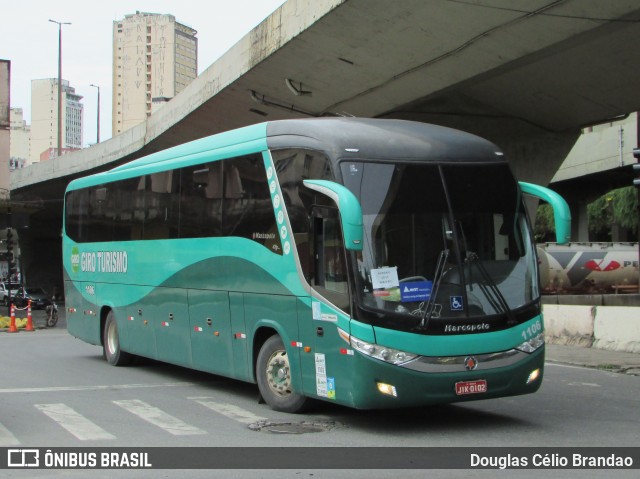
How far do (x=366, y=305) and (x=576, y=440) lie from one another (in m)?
2.57

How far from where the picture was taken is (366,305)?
8.48 meters

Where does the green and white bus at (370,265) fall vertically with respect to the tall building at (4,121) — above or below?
below

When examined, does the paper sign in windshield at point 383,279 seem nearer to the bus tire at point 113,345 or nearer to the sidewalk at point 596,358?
the sidewalk at point 596,358

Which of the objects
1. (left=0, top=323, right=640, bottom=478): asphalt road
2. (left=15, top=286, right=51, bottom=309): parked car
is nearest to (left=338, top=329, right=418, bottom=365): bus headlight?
(left=0, top=323, right=640, bottom=478): asphalt road

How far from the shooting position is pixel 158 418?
9.91 metres

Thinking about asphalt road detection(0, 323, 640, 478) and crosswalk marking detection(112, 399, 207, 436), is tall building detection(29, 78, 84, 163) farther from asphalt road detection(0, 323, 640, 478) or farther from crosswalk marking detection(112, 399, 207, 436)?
crosswalk marking detection(112, 399, 207, 436)

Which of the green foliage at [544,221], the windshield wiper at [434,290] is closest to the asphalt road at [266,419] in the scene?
the windshield wiper at [434,290]

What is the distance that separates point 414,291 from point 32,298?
43.9 meters

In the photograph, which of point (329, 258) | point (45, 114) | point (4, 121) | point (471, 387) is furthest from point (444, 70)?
point (45, 114)

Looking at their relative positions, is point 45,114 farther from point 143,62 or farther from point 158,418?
point 158,418

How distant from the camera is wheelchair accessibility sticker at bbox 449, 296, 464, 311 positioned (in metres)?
8.64

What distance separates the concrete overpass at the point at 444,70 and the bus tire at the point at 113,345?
574 centimetres

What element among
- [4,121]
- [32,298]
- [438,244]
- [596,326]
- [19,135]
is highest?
[19,135]

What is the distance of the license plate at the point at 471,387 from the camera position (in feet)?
28.3
